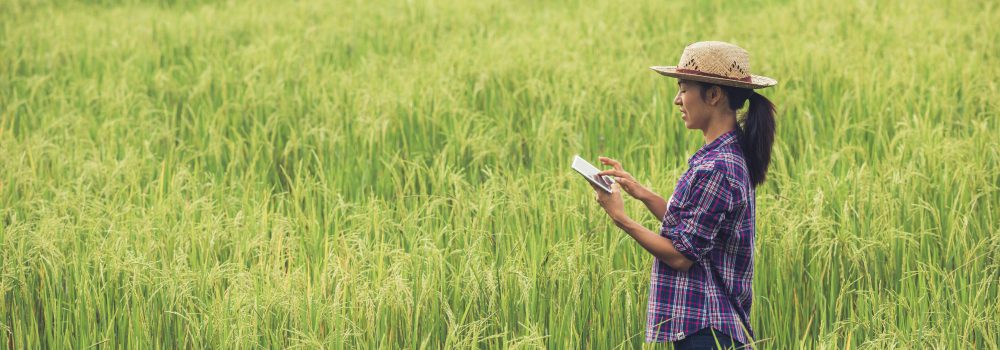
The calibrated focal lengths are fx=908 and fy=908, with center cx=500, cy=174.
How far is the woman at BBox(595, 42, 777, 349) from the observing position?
2105mm

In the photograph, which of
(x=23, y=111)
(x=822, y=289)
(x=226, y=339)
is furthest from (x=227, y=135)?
(x=822, y=289)

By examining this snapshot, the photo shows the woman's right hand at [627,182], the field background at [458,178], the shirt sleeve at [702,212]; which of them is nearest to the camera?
the shirt sleeve at [702,212]

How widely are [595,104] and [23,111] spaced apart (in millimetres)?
3430

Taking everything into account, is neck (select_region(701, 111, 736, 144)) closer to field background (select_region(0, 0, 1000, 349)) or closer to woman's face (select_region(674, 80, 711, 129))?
woman's face (select_region(674, 80, 711, 129))

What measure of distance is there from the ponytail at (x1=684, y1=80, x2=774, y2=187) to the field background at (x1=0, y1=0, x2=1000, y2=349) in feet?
1.77

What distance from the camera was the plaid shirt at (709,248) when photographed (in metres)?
2.10

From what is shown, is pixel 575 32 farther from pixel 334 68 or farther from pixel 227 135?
pixel 227 135

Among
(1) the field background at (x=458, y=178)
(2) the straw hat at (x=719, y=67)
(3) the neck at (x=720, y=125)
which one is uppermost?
(2) the straw hat at (x=719, y=67)

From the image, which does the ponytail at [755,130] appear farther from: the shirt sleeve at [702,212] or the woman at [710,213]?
the shirt sleeve at [702,212]

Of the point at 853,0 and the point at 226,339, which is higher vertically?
the point at 853,0

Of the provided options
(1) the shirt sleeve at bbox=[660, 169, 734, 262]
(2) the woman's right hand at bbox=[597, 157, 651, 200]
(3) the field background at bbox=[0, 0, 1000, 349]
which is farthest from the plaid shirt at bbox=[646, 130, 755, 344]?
(3) the field background at bbox=[0, 0, 1000, 349]

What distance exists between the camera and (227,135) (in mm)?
5176

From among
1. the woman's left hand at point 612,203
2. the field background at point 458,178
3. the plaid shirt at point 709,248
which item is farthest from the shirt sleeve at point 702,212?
the field background at point 458,178

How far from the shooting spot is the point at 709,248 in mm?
2107
